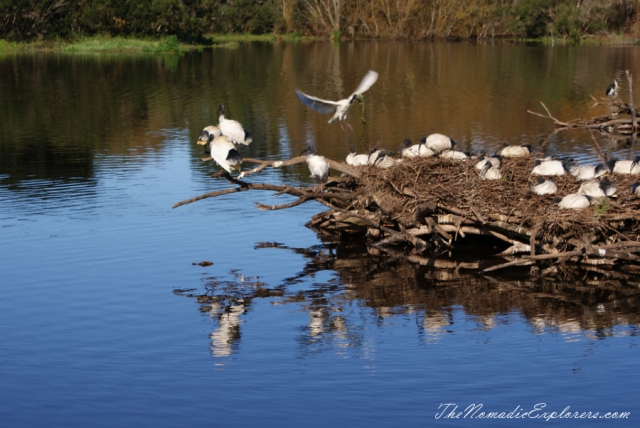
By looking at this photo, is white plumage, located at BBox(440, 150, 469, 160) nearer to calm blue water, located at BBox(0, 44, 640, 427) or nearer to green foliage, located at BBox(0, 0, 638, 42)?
calm blue water, located at BBox(0, 44, 640, 427)

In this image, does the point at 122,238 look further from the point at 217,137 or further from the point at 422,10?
the point at 422,10

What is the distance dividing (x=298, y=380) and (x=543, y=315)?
11.1 feet

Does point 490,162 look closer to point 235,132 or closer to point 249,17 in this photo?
point 235,132

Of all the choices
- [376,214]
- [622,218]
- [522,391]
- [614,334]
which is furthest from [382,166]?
[522,391]

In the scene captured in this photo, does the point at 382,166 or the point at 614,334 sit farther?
the point at 382,166

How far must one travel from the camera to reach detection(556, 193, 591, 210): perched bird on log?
11741mm

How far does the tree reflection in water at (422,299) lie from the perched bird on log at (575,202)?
39.0 inches

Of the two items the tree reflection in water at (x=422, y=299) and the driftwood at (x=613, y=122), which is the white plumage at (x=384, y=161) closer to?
the tree reflection in water at (x=422, y=299)

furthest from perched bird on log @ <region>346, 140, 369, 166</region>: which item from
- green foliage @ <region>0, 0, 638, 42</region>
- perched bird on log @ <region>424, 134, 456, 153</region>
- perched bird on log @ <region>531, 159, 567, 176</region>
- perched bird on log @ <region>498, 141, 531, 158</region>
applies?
green foliage @ <region>0, 0, 638, 42</region>

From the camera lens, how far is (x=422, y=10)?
81.1 m

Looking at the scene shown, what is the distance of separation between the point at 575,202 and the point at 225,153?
4.59 metres

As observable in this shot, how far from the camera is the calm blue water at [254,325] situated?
27.5ft

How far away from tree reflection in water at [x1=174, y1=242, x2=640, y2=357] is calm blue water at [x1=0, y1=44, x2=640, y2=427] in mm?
36

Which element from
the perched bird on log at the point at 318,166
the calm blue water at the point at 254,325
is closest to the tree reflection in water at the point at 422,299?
the calm blue water at the point at 254,325
